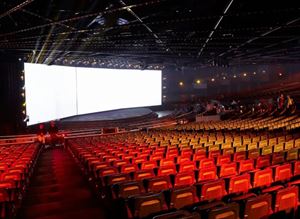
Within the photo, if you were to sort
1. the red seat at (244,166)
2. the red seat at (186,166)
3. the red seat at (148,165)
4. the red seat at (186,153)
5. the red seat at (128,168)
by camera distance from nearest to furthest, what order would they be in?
the red seat at (244,166)
the red seat at (186,166)
the red seat at (128,168)
the red seat at (148,165)
the red seat at (186,153)

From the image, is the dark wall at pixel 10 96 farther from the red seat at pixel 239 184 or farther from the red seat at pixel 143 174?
the red seat at pixel 239 184

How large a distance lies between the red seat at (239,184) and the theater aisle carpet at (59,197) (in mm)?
2456

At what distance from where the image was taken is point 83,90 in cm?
2684

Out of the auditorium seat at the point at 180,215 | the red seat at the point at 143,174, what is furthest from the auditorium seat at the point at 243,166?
the auditorium seat at the point at 180,215

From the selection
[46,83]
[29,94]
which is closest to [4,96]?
[29,94]

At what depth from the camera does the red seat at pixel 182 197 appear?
15.7 feet

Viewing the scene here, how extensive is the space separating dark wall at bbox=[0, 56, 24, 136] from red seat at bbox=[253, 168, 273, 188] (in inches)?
641

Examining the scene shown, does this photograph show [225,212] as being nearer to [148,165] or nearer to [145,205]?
[145,205]

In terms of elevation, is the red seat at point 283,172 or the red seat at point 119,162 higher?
the red seat at point 283,172

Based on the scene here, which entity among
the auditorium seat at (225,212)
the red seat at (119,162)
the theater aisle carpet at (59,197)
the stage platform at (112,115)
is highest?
the auditorium seat at (225,212)

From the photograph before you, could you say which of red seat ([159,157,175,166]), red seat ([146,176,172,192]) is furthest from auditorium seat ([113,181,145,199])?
red seat ([159,157,175,166])

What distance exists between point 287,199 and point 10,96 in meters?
17.5

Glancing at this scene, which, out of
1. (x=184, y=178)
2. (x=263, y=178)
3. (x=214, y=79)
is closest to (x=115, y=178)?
(x=184, y=178)

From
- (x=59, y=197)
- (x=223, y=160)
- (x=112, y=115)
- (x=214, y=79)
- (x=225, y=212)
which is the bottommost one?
(x=59, y=197)
